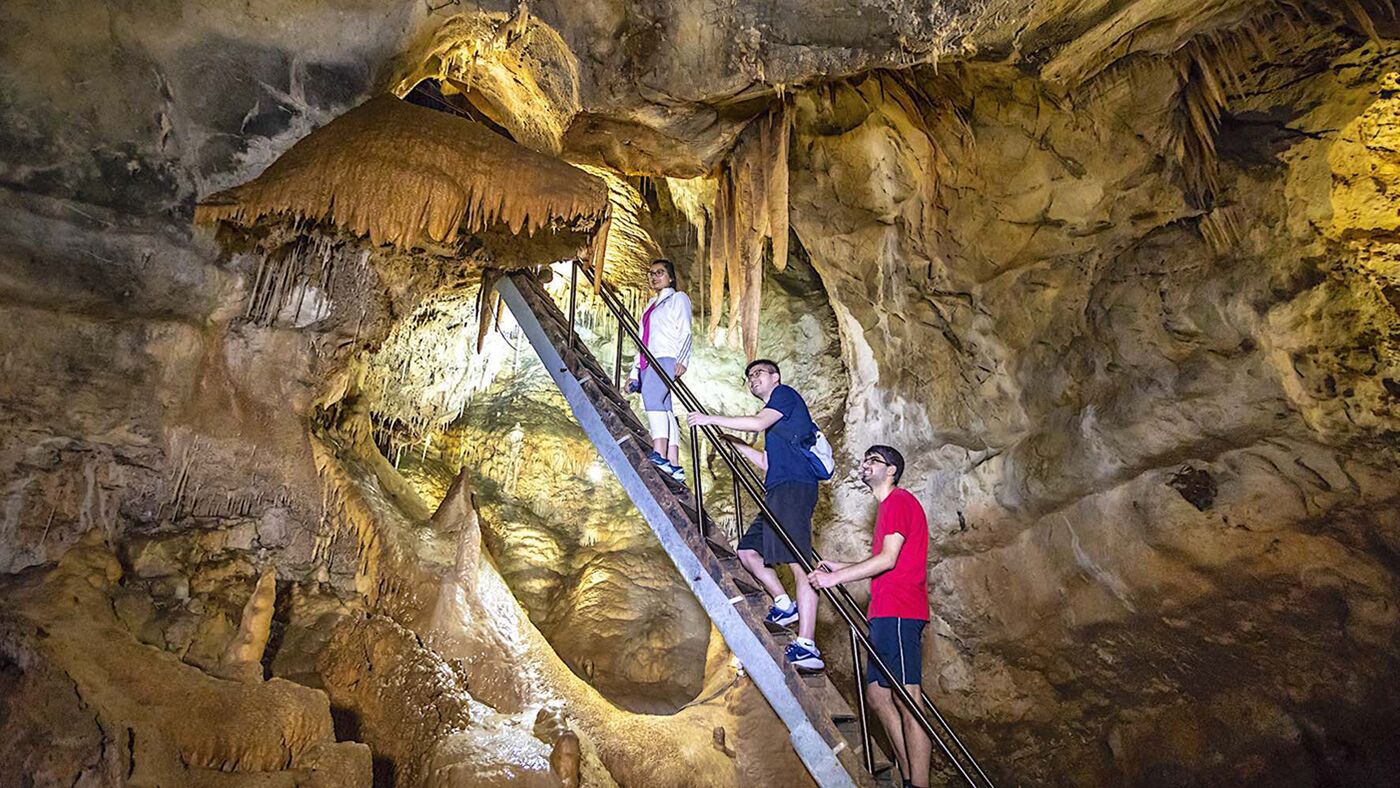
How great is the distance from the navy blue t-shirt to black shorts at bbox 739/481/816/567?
0.15ft

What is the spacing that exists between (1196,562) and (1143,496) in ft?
1.70

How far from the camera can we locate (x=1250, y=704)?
496 centimetres

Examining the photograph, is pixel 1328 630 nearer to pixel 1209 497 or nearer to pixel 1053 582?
pixel 1209 497

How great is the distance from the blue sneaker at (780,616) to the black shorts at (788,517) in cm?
24

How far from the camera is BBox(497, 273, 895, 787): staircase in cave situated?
11.5 feet

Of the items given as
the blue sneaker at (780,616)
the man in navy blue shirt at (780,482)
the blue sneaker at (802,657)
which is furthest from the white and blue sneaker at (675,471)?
the blue sneaker at (802,657)

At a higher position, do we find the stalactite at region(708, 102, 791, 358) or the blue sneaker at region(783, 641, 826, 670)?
the stalactite at region(708, 102, 791, 358)

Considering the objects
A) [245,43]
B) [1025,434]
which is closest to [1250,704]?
[1025,434]

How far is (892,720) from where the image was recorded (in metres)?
3.76

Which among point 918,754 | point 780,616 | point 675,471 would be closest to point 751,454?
point 675,471

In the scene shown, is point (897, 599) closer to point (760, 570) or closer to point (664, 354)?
point (760, 570)

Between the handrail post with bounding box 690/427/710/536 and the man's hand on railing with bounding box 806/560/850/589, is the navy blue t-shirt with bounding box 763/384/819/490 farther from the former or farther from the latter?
the man's hand on railing with bounding box 806/560/850/589

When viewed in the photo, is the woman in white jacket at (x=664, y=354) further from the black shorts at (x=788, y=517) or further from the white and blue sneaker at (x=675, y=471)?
the black shorts at (x=788, y=517)

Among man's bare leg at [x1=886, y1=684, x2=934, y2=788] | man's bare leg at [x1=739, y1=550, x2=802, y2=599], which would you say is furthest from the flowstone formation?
man's bare leg at [x1=886, y1=684, x2=934, y2=788]
